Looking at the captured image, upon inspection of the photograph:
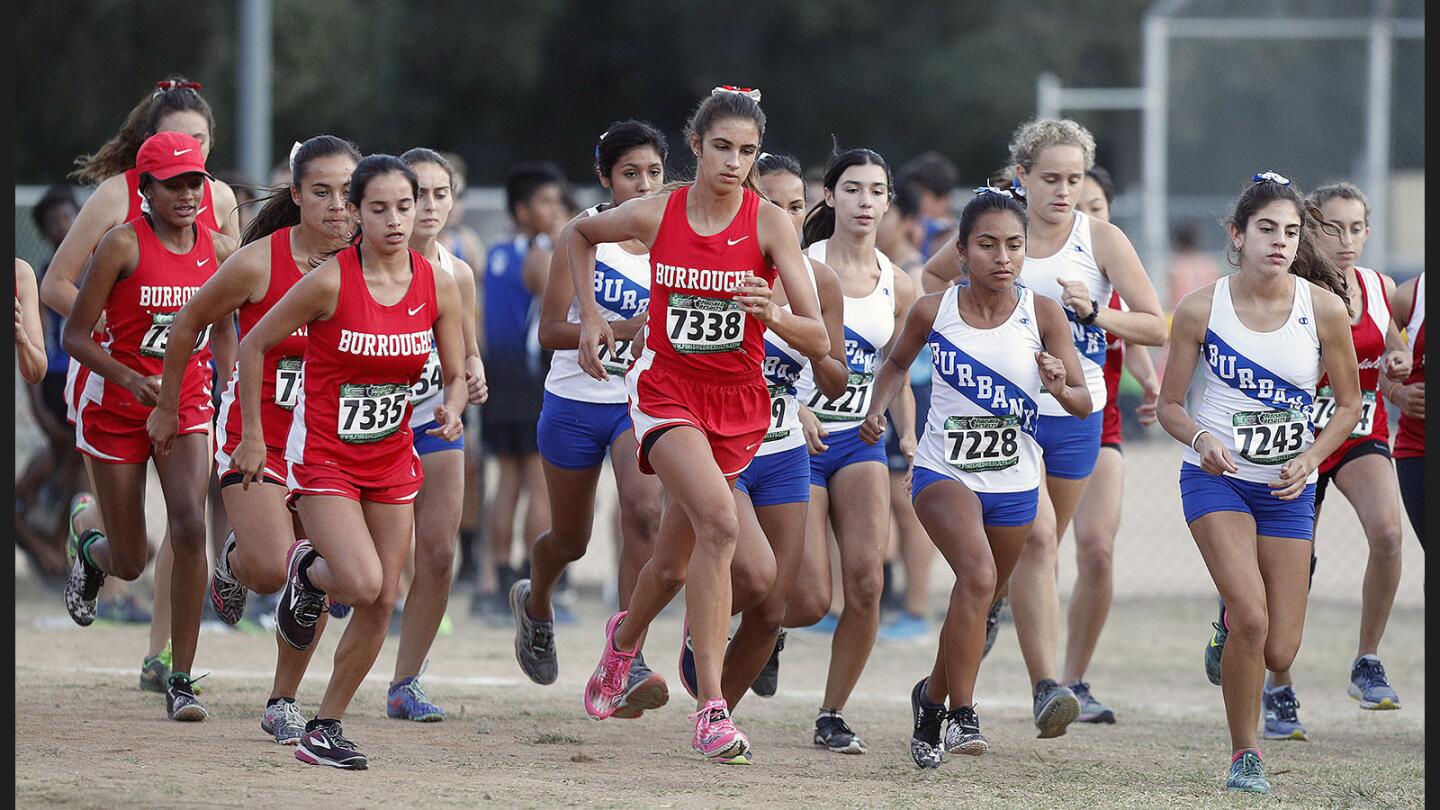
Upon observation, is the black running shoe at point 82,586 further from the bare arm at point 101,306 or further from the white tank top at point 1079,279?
the white tank top at point 1079,279

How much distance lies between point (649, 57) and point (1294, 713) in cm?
2802

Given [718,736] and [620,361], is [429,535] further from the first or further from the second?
[718,736]

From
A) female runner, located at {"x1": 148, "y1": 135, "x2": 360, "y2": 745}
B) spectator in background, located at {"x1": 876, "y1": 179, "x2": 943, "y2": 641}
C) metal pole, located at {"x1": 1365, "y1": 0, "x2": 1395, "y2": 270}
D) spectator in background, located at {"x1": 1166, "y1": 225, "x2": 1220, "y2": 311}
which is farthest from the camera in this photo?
metal pole, located at {"x1": 1365, "y1": 0, "x2": 1395, "y2": 270}

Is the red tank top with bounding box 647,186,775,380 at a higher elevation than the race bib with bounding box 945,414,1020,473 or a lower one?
higher

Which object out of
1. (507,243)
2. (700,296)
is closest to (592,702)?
(700,296)

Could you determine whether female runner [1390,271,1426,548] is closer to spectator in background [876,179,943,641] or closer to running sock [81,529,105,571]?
spectator in background [876,179,943,641]

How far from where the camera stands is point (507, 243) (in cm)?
1139

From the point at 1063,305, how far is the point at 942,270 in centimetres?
54

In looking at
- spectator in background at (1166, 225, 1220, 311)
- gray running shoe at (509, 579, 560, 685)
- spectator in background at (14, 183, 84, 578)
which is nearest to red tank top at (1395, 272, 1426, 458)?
gray running shoe at (509, 579, 560, 685)

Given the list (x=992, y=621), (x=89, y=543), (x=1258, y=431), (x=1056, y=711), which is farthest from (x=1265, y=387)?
(x=89, y=543)

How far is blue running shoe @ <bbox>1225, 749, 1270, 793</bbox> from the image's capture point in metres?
6.46

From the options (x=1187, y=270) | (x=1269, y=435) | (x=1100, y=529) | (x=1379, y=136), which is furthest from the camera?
(x=1379, y=136)

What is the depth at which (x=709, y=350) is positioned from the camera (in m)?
6.49

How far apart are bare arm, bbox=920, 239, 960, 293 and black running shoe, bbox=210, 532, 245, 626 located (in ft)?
9.51
